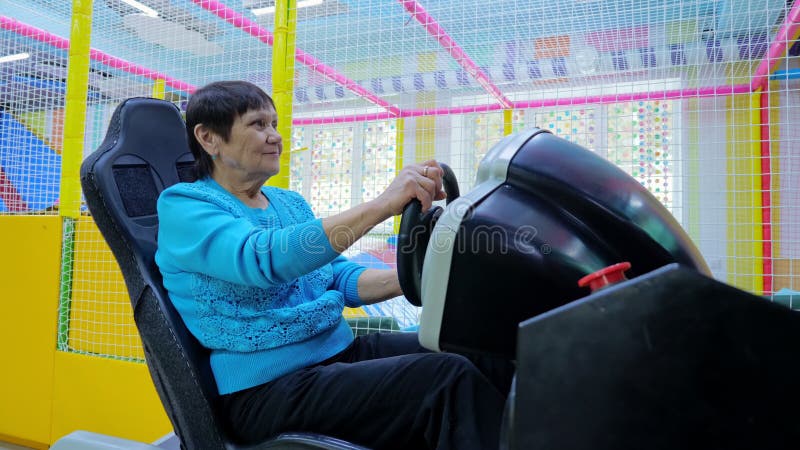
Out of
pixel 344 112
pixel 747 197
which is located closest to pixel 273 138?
pixel 344 112

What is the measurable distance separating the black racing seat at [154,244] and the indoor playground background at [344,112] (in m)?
0.76

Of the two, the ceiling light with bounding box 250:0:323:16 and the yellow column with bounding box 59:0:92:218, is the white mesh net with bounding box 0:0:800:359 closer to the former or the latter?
the ceiling light with bounding box 250:0:323:16

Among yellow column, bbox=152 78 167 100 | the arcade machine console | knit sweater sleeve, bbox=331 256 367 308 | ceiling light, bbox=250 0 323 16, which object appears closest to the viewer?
the arcade machine console

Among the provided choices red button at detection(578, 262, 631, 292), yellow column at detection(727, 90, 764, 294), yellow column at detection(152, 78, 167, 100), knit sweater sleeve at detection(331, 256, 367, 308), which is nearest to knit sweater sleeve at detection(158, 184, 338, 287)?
knit sweater sleeve at detection(331, 256, 367, 308)

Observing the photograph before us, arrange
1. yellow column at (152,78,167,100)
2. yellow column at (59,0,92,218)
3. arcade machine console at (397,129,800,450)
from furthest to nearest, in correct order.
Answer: yellow column at (152,78,167,100) < yellow column at (59,0,92,218) < arcade machine console at (397,129,800,450)

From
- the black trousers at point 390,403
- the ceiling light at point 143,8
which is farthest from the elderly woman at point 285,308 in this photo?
the ceiling light at point 143,8

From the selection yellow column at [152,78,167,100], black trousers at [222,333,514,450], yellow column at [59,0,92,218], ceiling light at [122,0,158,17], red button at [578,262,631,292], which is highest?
ceiling light at [122,0,158,17]

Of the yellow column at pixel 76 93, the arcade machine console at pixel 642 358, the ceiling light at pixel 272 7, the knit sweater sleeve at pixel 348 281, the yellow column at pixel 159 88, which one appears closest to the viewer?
the arcade machine console at pixel 642 358

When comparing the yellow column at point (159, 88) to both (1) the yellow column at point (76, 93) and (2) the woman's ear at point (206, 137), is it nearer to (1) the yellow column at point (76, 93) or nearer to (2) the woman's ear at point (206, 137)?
(1) the yellow column at point (76, 93)

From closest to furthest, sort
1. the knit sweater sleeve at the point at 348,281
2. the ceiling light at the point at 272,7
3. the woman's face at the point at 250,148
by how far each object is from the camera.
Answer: the woman's face at the point at 250,148, the knit sweater sleeve at the point at 348,281, the ceiling light at the point at 272,7

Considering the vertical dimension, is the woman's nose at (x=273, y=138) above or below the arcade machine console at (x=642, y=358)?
above

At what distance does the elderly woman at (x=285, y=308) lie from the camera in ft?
2.43

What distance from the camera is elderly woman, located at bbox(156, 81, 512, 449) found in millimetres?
740

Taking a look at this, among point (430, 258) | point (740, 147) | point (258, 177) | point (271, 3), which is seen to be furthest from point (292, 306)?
point (740, 147)
